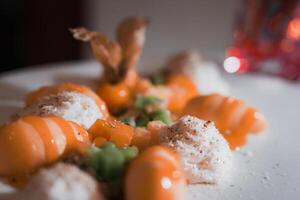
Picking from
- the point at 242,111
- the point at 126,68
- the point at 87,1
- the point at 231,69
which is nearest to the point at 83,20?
the point at 87,1

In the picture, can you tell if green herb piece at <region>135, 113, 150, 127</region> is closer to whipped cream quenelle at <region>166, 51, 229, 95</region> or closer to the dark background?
whipped cream quenelle at <region>166, 51, 229, 95</region>

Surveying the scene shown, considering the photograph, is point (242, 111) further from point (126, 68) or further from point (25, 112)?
point (25, 112)

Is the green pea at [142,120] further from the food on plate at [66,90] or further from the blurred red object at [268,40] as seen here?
the blurred red object at [268,40]

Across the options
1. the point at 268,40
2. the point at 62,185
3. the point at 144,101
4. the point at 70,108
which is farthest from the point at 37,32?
the point at 62,185

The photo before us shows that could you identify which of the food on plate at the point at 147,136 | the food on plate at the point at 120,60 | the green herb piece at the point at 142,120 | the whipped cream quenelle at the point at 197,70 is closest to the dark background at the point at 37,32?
the whipped cream quenelle at the point at 197,70

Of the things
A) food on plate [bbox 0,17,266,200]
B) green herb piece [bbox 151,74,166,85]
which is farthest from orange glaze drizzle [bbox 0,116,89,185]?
green herb piece [bbox 151,74,166,85]
